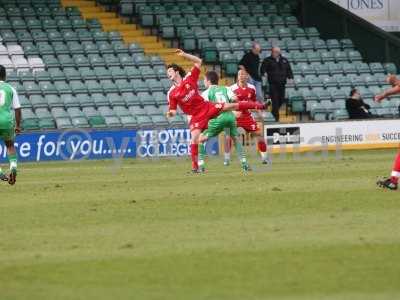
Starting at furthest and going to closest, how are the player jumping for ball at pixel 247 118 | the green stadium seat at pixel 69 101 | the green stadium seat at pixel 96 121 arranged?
the green stadium seat at pixel 69 101 → the green stadium seat at pixel 96 121 → the player jumping for ball at pixel 247 118

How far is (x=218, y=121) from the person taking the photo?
87.3 feet

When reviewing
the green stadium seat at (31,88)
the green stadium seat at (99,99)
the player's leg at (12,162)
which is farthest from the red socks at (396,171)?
the green stadium seat at (31,88)

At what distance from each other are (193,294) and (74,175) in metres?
15.9

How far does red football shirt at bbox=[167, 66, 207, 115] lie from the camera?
25.0 meters

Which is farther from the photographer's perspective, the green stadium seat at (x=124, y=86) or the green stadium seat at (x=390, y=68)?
the green stadium seat at (x=390, y=68)

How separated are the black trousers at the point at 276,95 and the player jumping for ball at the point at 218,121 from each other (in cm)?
756

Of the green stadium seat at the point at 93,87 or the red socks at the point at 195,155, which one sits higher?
the green stadium seat at the point at 93,87

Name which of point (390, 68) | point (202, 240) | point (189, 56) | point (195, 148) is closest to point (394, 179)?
point (202, 240)

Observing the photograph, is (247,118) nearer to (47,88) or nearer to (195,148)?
(195,148)

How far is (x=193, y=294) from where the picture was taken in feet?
30.3

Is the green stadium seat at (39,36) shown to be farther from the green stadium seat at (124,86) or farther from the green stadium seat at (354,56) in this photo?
the green stadium seat at (354,56)

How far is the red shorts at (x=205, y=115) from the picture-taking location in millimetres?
25125

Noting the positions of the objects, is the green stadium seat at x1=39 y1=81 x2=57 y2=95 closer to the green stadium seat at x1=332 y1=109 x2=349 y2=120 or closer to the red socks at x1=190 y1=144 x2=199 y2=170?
the green stadium seat at x1=332 y1=109 x2=349 y2=120

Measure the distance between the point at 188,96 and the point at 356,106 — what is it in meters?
12.0
